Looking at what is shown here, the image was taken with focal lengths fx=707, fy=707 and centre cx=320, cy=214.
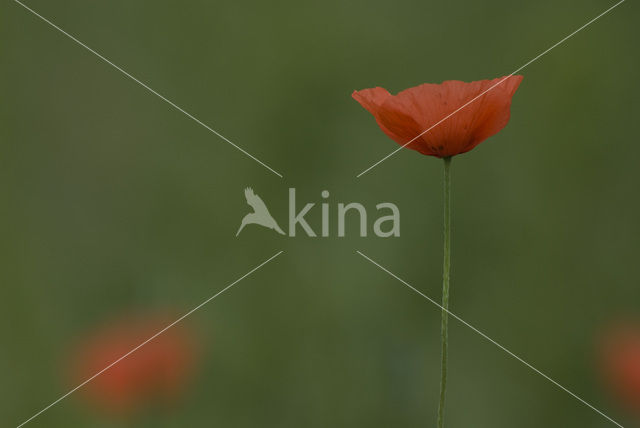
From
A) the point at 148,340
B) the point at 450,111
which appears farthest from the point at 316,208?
the point at 450,111

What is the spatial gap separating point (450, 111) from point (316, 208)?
55 centimetres

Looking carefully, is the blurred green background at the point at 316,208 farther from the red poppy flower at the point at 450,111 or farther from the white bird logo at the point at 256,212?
the red poppy flower at the point at 450,111

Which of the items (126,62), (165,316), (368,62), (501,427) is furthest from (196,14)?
(501,427)

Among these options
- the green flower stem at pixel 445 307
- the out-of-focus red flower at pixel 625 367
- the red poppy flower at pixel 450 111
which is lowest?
the out-of-focus red flower at pixel 625 367

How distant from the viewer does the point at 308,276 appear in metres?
0.82

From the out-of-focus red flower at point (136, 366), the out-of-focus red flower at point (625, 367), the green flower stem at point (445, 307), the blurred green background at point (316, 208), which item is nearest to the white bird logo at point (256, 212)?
the blurred green background at point (316, 208)

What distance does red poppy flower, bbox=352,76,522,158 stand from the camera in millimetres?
373

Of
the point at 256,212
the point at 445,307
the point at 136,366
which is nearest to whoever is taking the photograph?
the point at 445,307

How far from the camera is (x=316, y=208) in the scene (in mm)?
921

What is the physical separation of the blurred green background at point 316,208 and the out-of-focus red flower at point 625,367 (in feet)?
0.07

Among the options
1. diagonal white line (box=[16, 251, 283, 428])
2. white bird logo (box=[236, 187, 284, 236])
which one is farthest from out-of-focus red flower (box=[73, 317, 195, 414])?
white bird logo (box=[236, 187, 284, 236])

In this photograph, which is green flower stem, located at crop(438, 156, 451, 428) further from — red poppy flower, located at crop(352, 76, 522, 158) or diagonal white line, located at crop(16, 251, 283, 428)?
diagonal white line, located at crop(16, 251, 283, 428)

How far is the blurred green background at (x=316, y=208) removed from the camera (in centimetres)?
70

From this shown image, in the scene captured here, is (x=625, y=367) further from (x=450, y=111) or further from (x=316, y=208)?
(x=316, y=208)
